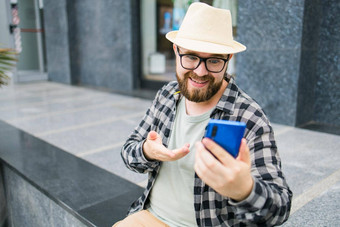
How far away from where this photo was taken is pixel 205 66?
1.49m

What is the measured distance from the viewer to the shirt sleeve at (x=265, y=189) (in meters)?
1.12

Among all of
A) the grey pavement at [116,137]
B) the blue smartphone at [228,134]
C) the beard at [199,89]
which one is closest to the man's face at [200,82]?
the beard at [199,89]

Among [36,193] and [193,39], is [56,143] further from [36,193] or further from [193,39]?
[193,39]

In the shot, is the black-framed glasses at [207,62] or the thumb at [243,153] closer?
the thumb at [243,153]

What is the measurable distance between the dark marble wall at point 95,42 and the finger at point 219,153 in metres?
6.72

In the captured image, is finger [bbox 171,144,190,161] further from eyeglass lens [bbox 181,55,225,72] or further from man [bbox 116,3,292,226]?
eyeglass lens [bbox 181,55,225,72]

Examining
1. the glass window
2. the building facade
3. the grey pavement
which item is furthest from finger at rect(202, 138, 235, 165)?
the glass window

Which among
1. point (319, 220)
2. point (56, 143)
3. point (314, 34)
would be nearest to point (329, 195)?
point (319, 220)

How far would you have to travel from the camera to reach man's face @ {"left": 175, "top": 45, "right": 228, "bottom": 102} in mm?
1490

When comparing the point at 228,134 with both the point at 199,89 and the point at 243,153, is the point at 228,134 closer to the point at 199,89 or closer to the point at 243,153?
the point at 243,153

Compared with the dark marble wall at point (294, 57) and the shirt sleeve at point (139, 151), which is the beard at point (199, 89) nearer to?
the shirt sleeve at point (139, 151)

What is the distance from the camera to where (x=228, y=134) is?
41.7 inches

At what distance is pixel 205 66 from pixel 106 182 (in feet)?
5.23

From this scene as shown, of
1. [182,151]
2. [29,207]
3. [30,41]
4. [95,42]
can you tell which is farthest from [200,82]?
[30,41]
